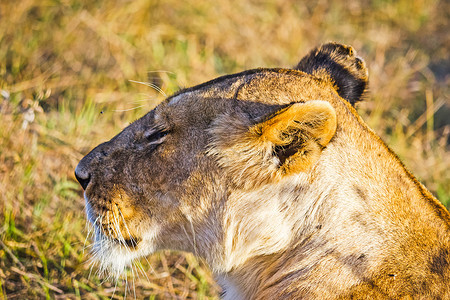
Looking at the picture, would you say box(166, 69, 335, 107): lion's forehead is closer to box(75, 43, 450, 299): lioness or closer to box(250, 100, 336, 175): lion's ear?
box(75, 43, 450, 299): lioness

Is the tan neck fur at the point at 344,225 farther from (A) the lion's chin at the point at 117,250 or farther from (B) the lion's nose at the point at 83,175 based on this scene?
(B) the lion's nose at the point at 83,175

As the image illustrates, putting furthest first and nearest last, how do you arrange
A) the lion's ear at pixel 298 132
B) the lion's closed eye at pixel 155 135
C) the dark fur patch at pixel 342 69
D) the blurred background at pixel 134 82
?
the blurred background at pixel 134 82 < the dark fur patch at pixel 342 69 < the lion's closed eye at pixel 155 135 < the lion's ear at pixel 298 132

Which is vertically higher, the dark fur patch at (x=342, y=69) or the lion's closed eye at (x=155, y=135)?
the dark fur patch at (x=342, y=69)

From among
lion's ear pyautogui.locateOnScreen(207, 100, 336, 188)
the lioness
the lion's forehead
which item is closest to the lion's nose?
the lioness

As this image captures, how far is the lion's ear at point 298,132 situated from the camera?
1.88m

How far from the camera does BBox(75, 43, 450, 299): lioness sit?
2.04 meters

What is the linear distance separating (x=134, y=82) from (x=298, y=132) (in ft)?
10.7

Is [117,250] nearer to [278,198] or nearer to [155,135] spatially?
[155,135]

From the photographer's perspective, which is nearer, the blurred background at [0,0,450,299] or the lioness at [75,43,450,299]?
the lioness at [75,43,450,299]

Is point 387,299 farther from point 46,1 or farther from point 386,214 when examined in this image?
point 46,1

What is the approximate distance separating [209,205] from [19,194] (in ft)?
5.38

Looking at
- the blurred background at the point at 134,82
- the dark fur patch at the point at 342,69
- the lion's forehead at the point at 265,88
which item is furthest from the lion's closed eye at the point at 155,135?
the dark fur patch at the point at 342,69

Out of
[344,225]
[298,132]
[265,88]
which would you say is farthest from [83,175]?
[344,225]

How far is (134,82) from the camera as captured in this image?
5.01 m
